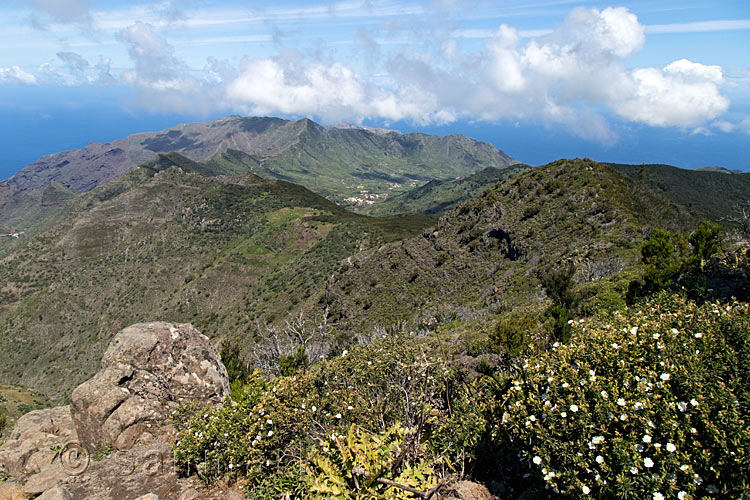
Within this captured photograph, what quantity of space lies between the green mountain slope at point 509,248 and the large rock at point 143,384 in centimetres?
1370

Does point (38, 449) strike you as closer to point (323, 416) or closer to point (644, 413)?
point (323, 416)

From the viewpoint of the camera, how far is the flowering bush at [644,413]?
3.22 meters

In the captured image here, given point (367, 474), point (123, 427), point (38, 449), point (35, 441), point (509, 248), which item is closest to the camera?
point (367, 474)

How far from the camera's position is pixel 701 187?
78875 millimetres

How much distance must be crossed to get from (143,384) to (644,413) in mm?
10352

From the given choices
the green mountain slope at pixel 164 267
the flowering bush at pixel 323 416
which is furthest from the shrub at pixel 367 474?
the green mountain slope at pixel 164 267

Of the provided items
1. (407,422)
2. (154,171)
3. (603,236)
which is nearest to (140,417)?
(407,422)

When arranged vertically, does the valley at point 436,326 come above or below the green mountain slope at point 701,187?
below

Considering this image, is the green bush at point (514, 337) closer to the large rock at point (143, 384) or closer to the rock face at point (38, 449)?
the large rock at point (143, 384)

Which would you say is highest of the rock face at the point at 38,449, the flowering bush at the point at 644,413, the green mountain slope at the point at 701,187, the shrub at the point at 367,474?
the green mountain slope at the point at 701,187

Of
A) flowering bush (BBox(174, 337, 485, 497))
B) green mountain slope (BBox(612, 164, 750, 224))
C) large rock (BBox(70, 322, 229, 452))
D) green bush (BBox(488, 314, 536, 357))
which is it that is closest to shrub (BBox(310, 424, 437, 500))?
flowering bush (BBox(174, 337, 485, 497))

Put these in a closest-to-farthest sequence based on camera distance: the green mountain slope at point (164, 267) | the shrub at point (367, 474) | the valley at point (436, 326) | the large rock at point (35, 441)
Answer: the shrub at point (367, 474) < the valley at point (436, 326) < the large rock at point (35, 441) < the green mountain slope at point (164, 267)

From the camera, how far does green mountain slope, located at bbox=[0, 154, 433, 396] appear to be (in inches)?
2496

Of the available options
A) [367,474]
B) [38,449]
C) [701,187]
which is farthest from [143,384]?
[701,187]
